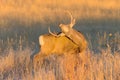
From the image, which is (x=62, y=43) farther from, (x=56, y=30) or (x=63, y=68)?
(x=56, y=30)

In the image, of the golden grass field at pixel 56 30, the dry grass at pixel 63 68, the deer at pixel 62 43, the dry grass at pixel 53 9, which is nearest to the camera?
the dry grass at pixel 63 68

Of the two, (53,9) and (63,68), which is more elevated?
(63,68)

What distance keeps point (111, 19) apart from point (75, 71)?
1132cm

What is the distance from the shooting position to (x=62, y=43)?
422 inches

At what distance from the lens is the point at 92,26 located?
18312mm

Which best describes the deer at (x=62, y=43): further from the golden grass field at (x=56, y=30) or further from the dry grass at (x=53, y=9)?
the dry grass at (x=53, y=9)

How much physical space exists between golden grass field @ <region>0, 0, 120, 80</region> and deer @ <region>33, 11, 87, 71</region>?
19 centimetres

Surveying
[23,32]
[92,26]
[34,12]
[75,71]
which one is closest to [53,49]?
[75,71]

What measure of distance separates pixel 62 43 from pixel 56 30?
6.88 m

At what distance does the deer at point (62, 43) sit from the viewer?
1058 centimetres

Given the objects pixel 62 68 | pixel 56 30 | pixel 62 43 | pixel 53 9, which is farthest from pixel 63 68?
pixel 53 9

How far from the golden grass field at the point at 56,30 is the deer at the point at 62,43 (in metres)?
0.19

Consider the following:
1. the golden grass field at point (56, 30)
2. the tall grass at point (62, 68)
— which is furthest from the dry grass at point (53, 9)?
the tall grass at point (62, 68)

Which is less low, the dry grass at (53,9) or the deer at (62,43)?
the deer at (62,43)
